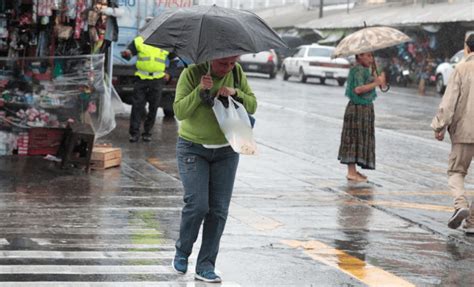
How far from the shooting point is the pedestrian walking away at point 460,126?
9672 millimetres

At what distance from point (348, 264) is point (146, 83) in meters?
8.68

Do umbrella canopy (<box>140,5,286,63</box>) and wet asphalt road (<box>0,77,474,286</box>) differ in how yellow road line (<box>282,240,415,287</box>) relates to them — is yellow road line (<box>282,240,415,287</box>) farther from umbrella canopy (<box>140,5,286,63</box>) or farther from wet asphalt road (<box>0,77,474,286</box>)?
umbrella canopy (<box>140,5,286,63</box>)

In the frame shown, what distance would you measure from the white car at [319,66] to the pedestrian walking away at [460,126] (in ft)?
105

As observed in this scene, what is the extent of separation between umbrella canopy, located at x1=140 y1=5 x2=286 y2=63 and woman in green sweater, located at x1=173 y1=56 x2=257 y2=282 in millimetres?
216

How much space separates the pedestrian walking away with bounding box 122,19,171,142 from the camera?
1616cm

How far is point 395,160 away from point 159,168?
13.4 ft

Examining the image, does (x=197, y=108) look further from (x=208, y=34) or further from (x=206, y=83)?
(x=208, y=34)

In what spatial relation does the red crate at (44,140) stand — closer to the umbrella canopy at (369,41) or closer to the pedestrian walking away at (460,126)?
the umbrella canopy at (369,41)

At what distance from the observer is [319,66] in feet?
139

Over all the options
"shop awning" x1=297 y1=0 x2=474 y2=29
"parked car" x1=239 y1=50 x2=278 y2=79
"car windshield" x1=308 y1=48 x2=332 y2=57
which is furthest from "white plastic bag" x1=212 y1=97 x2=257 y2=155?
"parked car" x1=239 y1=50 x2=278 y2=79

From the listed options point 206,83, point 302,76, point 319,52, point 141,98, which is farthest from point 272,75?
point 206,83

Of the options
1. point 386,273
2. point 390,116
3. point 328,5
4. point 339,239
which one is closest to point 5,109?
point 339,239

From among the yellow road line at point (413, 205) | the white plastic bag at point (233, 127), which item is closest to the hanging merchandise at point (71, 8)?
the yellow road line at point (413, 205)

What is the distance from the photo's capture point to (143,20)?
21188 mm
